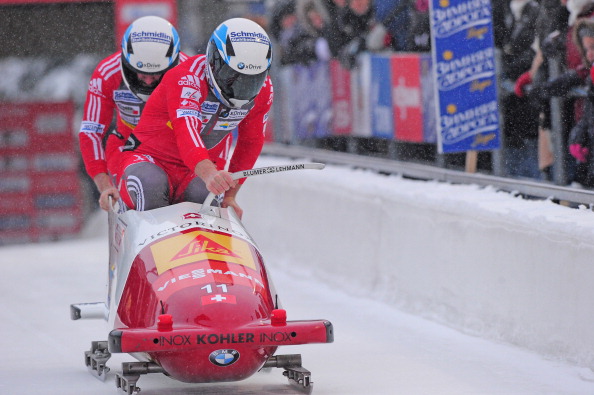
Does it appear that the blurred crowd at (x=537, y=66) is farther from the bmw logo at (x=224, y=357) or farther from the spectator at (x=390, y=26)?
the bmw logo at (x=224, y=357)

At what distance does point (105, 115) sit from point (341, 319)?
1.59 meters

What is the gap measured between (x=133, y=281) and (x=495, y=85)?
288 centimetres

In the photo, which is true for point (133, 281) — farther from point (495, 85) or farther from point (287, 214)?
point (287, 214)

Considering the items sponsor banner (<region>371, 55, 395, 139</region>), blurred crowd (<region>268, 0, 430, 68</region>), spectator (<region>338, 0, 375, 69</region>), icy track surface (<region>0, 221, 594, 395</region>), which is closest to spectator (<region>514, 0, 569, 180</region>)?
icy track surface (<region>0, 221, 594, 395</region>)

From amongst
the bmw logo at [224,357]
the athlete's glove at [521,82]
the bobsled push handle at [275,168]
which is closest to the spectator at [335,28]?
the athlete's glove at [521,82]

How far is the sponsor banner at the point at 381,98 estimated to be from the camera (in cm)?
775

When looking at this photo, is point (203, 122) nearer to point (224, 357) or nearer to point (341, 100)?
point (224, 357)

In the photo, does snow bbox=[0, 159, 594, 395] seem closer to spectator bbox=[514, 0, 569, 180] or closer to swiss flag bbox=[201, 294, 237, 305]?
spectator bbox=[514, 0, 569, 180]

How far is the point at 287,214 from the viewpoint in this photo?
8219mm

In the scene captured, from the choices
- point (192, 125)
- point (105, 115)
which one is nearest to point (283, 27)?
point (105, 115)

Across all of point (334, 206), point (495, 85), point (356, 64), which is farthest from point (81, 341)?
point (356, 64)

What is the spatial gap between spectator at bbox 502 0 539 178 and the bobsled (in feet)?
6.99

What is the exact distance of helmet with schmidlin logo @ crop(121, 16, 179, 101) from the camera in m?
5.65

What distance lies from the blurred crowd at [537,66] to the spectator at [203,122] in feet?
5.27
